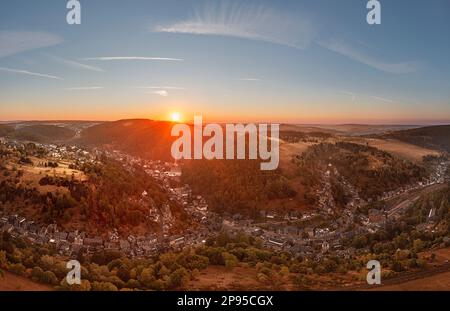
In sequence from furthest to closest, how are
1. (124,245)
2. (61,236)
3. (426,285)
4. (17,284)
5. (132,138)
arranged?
(132,138) → (124,245) → (61,236) → (426,285) → (17,284)

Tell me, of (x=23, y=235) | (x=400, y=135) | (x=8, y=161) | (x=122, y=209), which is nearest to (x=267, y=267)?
(x=122, y=209)

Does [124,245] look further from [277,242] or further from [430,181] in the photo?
[430,181]

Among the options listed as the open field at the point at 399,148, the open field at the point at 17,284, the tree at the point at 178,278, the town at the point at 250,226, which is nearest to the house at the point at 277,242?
the town at the point at 250,226

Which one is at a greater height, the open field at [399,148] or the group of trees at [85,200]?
the open field at [399,148]

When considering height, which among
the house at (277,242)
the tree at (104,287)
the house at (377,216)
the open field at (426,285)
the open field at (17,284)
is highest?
the open field at (17,284)

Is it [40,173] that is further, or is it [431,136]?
[431,136]

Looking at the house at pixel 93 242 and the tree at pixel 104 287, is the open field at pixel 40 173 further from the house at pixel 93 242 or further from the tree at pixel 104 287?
the tree at pixel 104 287

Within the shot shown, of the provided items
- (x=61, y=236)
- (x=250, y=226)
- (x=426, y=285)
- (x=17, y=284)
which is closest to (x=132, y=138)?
(x=250, y=226)

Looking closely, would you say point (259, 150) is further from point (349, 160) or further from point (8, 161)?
point (8, 161)

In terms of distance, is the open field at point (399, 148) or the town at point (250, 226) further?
the open field at point (399, 148)
